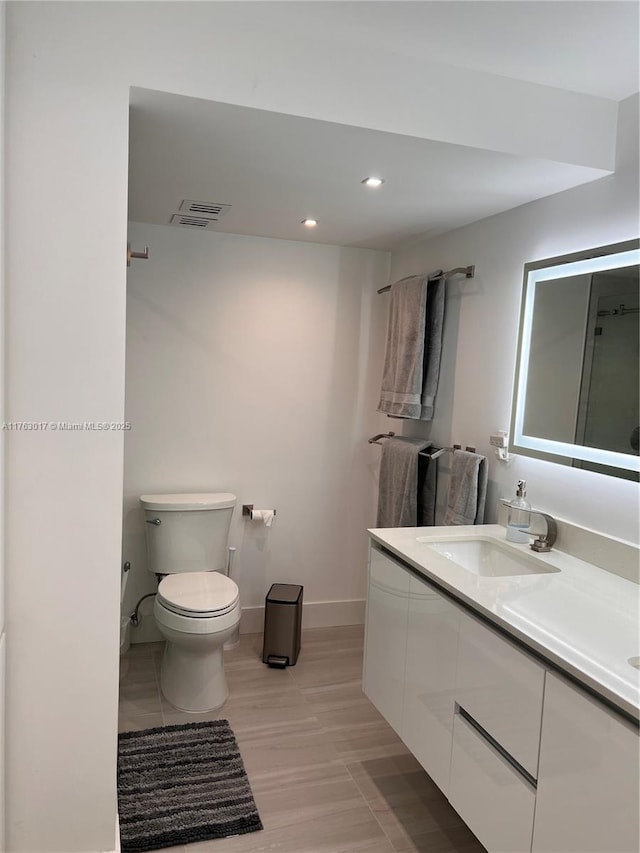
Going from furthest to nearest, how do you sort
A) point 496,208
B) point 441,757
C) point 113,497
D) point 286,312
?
point 286,312 < point 496,208 < point 441,757 < point 113,497

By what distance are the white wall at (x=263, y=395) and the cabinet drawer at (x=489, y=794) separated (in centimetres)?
181

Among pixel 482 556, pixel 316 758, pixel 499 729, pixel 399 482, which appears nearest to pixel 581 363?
pixel 482 556

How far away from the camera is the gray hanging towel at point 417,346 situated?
9.59 feet

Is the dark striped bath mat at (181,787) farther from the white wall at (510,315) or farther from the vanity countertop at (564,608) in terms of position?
the white wall at (510,315)

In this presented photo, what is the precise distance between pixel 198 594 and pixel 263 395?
111 cm

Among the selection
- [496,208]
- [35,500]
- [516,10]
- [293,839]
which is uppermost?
[516,10]

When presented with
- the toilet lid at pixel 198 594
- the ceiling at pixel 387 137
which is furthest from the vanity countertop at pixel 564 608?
the ceiling at pixel 387 137

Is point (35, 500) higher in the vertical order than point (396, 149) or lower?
lower

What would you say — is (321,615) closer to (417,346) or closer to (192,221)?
(417,346)

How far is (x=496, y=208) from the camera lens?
252cm

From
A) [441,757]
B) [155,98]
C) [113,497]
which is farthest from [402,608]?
[155,98]

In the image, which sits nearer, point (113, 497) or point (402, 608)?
point (113, 497)

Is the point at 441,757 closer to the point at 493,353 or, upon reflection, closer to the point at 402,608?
the point at 402,608

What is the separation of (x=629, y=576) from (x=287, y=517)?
6.26 ft
